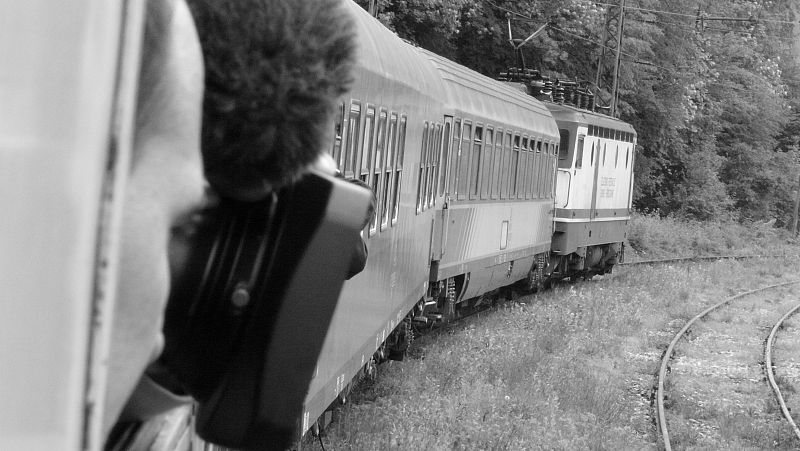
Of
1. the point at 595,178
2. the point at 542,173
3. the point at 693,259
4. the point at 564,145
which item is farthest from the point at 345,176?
the point at 693,259

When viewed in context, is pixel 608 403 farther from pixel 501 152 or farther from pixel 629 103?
pixel 629 103

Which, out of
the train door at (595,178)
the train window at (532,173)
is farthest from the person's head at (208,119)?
the train door at (595,178)

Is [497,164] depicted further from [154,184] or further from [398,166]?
[154,184]

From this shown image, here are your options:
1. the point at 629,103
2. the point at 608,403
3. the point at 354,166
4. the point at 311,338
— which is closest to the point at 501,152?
the point at 608,403

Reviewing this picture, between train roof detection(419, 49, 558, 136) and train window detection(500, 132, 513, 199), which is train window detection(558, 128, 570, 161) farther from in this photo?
train window detection(500, 132, 513, 199)

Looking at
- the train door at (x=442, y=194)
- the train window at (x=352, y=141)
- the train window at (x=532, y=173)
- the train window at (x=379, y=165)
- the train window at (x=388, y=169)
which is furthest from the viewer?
the train window at (x=532, y=173)

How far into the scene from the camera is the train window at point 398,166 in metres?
7.28

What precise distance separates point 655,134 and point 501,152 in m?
27.5

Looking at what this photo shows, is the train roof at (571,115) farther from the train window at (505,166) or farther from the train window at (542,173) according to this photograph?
the train window at (505,166)

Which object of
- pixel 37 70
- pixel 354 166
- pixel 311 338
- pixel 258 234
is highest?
pixel 37 70

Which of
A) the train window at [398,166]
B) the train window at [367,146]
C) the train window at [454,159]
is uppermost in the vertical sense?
the train window at [367,146]

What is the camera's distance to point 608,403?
11047mm

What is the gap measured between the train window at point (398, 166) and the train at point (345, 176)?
29 mm

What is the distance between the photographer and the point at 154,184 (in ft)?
3.50
